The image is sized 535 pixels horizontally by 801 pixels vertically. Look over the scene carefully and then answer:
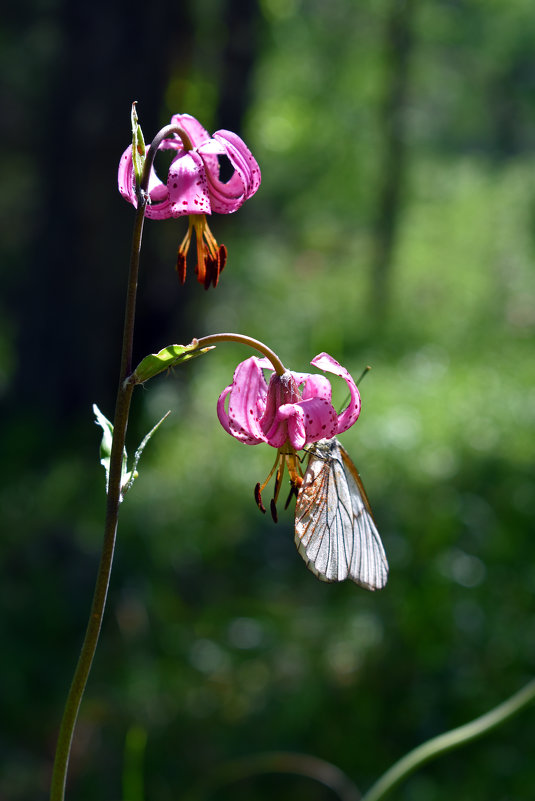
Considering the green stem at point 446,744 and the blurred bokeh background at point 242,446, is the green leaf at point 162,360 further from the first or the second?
the blurred bokeh background at point 242,446

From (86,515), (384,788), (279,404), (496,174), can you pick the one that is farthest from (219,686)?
(496,174)

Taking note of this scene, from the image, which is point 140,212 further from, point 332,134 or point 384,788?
point 332,134

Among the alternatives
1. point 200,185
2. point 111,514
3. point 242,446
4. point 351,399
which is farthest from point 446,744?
point 242,446

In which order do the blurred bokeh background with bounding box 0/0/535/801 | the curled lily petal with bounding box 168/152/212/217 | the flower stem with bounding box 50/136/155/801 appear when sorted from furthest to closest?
1. the blurred bokeh background with bounding box 0/0/535/801
2. the curled lily petal with bounding box 168/152/212/217
3. the flower stem with bounding box 50/136/155/801

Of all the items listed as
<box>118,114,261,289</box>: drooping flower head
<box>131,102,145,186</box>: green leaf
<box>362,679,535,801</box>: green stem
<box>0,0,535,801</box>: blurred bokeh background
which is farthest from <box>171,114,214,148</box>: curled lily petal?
<box>0,0,535,801</box>: blurred bokeh background

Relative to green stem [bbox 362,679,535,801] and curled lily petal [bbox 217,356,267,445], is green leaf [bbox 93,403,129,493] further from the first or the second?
green stem [bbox 362,679,535,801]

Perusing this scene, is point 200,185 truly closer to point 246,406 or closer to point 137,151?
point 137,151

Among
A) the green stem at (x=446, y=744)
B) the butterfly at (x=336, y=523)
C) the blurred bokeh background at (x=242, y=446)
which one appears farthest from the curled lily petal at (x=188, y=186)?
the blurred bokeh background at (x=242, y=446)

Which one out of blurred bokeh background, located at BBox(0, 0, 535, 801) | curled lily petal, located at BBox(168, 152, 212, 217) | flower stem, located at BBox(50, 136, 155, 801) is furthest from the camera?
blurred bokeh background, located at BBox(0, 0, 535, 801)
